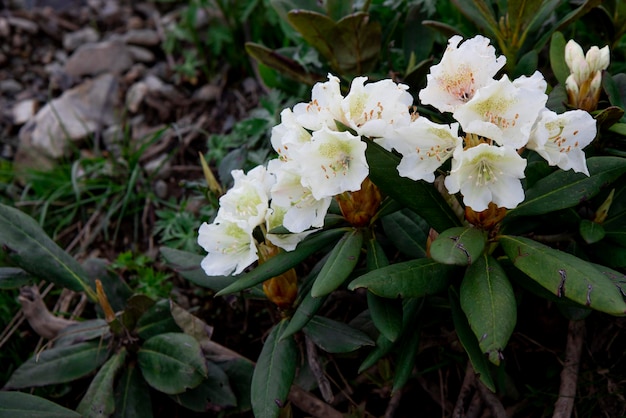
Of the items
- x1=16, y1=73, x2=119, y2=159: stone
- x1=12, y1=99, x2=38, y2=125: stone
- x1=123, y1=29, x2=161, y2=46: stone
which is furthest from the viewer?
x1=123, y1=29, x2=161, y2=46: stone

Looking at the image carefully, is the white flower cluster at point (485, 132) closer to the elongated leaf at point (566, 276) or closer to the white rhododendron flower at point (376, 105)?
the white rhododendron flower at point (376, 105)

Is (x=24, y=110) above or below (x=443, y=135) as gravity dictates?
below

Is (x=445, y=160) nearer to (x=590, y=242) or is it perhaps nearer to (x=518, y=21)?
(x=590, y=242)

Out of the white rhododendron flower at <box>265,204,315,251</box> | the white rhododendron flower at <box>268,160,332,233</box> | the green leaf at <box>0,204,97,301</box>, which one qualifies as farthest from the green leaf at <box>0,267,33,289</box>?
the white rhododendron flower at <box>268,160,332,233</box>

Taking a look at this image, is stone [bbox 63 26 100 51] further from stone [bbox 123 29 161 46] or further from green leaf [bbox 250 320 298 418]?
green leaf [bbox 250 320 298 418]

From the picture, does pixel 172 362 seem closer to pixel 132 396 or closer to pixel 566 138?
pixel 132 396

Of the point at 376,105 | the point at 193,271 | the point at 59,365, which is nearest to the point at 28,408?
the point at 59,365

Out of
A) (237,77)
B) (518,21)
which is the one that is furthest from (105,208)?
(518,21)
